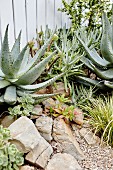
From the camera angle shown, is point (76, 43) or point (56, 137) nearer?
point (56, 137)

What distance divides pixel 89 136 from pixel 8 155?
781 mm

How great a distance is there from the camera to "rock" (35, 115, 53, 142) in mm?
1819

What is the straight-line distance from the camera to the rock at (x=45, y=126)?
1819 millimetres

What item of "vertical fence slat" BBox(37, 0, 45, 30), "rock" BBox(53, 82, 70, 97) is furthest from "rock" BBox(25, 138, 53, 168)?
"vertical fence slat" BBox(37, 0, 45, 30)

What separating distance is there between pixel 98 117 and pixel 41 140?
638 mm

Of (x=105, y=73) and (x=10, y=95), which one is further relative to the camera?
(x=105, y=73)

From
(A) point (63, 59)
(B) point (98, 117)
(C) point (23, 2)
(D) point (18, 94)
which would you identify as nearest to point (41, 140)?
(D) point (18, 94)

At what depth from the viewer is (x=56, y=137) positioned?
6.10ft

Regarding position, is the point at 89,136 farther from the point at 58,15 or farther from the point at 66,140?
the point at 58,15

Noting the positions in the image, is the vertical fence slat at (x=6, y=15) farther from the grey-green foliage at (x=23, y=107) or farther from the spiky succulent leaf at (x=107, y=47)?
the spiky succulent leaf at (x=107, y=47)

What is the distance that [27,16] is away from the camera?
8.20ft

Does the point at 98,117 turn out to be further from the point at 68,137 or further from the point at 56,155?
the point at 56,155

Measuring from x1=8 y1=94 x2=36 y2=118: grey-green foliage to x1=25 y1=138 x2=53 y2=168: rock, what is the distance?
0.25 metres

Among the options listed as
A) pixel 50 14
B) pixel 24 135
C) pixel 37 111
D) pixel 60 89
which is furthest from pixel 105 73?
pixel 24 135
